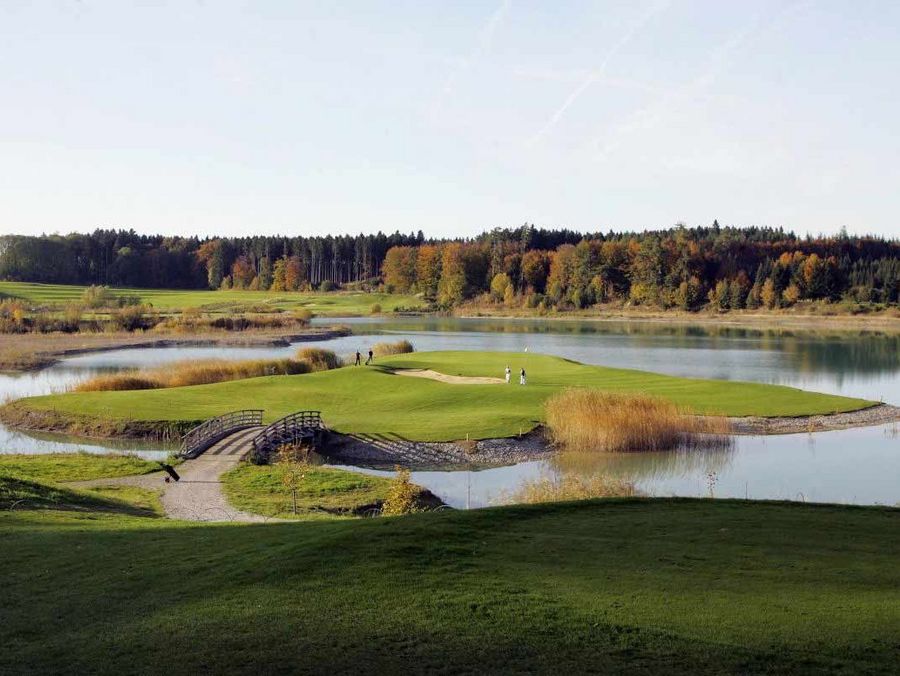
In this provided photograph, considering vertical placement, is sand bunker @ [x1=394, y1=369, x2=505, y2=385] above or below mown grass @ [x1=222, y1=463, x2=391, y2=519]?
above

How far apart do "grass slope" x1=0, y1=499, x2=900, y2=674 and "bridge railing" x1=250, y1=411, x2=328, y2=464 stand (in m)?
15.9

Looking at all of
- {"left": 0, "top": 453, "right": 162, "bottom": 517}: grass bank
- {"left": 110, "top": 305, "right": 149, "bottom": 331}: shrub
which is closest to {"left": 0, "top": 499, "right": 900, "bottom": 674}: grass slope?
{"left": 0, "top": 453, "right": 162, "bottom": 517}: grass bank

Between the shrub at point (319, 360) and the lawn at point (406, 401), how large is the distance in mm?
8242

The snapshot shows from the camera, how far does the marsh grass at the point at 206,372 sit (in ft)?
171

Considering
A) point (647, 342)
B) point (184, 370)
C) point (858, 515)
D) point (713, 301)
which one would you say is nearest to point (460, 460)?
point (858, 515)

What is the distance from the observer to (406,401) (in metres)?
46.5

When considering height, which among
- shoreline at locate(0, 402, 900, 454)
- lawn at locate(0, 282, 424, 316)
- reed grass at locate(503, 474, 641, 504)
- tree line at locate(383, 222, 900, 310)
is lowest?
shoreline at locate(0, 402, 900, 454)

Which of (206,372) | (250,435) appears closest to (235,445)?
(250,435)

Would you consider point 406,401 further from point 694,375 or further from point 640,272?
point 640,272

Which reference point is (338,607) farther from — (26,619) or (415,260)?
(415,260)

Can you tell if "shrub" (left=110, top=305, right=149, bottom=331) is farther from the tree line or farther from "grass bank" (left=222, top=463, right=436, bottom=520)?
the tree line

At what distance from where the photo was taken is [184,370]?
56812 millimetres

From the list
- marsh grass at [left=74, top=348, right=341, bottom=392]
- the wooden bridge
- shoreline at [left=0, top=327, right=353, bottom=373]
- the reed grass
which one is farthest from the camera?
shoreline at [left=0, top=327, right=353, bottom=373]

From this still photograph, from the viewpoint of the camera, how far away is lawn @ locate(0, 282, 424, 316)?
14650cm
